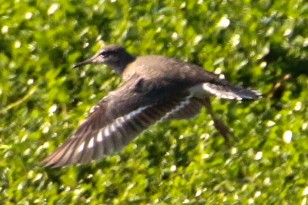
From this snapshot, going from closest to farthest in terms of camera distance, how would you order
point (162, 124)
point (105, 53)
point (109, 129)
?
point (109, 129) < point (162, 124) < point (105, 53)

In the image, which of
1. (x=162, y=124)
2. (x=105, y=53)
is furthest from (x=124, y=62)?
(x=162, y=124)

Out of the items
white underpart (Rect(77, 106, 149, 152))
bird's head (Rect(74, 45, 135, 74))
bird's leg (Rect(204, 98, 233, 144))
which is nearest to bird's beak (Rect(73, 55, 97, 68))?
bird's head (Rect(74, 45, 135, 74))

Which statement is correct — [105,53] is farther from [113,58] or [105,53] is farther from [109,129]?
[109,129]

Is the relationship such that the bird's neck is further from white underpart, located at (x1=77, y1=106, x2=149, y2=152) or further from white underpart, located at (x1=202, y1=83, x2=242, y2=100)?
white underpart, located at (x1=77, y1=106, x2=149, y2=152)

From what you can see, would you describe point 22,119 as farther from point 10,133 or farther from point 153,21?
point 153,21

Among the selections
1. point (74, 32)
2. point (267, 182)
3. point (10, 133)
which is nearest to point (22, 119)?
point (10, 133)

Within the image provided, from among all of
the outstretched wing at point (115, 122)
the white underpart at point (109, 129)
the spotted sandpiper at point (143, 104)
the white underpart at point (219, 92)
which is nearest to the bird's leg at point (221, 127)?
the spotted sandpiper at point (143, 104)

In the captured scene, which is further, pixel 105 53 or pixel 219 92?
pixel 105 53
